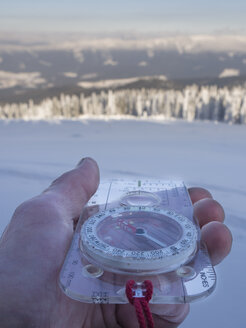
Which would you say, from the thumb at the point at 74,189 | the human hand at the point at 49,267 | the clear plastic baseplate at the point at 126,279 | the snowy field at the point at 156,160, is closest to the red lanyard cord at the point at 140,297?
the clear plastic baseplate at the point at 126,279

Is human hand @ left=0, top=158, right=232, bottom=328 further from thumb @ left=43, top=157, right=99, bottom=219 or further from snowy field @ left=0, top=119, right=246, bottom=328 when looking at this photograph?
snowy field @ left=0, top=119, right=246, bottom=328

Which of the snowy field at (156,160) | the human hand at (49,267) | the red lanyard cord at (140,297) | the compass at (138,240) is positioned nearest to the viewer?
the red lanyard cord at (140,297)

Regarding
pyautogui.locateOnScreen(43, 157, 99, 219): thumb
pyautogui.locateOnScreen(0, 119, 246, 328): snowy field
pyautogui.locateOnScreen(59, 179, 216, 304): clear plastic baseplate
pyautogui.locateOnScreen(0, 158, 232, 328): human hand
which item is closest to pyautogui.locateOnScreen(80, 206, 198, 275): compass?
pyautogui.locateOnScreen(59, 179, 216, 304): clear plastic baseplate

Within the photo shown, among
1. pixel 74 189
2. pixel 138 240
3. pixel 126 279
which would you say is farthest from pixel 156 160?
pixel 126 279

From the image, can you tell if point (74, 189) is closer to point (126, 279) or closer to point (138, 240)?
point (138, 240)

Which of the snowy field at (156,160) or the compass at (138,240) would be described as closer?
the compass at (138,240)

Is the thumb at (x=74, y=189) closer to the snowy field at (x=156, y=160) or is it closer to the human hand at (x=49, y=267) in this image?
the human hand at (x=49, y=267)
